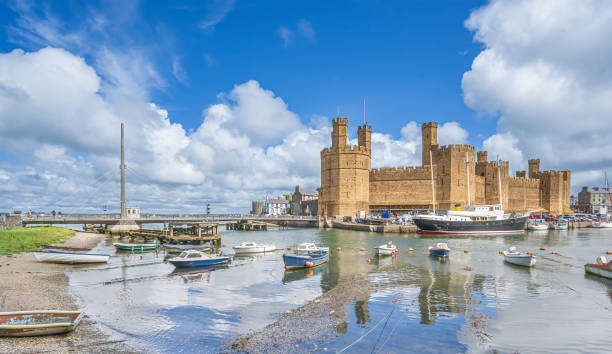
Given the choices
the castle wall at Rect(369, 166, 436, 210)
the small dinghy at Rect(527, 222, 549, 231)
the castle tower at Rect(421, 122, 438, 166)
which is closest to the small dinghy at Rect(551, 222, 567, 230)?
the small dinghy at Rect(527, 222, 549, 231)

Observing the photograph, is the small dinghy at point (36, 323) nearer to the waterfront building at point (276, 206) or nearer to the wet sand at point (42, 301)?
the wet sand at point (42, 301)

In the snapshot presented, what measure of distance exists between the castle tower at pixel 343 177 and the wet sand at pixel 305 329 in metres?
48.7

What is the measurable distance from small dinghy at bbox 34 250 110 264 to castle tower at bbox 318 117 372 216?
44.8 metres

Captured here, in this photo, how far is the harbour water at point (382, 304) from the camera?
9.19m

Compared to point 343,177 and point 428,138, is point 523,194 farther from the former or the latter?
point 343,177

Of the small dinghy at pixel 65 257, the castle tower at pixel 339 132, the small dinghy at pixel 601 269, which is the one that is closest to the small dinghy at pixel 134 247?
the small dinghy at pixel 65 257

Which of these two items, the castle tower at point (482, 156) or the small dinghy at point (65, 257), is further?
the castle tower at point (482, 156)

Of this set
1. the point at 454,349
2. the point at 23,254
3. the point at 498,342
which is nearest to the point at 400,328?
the point at 454,349

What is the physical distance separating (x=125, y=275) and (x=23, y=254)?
961 cm

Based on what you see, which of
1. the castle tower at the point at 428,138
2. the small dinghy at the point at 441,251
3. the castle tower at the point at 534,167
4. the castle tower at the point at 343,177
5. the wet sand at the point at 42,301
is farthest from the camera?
the castle tower at the point at 534,167

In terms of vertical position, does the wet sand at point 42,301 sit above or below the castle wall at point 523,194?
below

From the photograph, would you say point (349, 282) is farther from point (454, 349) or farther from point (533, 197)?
point (533, 197)

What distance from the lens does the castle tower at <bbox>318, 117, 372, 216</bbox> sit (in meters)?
62.2

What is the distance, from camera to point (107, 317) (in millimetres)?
11062
